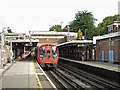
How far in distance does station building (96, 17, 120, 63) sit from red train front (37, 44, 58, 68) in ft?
29.9

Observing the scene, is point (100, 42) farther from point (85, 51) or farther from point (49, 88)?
point (49, 88)

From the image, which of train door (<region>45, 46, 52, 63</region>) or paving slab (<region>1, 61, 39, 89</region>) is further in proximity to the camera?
train door (<region>45, 46, 52, 63</region>)

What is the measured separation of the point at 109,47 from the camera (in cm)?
4759

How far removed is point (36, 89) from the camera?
1524 centimetres

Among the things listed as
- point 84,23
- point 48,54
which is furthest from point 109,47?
point 84,23

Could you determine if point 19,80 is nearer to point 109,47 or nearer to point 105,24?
point 109,47

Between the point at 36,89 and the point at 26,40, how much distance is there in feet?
150

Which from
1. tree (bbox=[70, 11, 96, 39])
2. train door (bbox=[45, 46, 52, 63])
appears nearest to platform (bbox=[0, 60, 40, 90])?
train door (bbox=[45, 46, 52, 63])

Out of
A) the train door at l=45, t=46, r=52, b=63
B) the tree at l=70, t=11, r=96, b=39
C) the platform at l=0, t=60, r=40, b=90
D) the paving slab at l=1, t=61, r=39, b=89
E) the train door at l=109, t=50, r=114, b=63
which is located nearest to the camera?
the platform at l=0, t=60, r=40, b=90

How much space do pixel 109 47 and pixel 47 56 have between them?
13.5 meters

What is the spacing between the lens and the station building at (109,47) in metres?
43.0

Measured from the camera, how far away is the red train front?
122ft

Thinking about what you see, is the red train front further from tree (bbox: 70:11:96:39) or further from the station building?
tree (bbox: 70:11:96:39)

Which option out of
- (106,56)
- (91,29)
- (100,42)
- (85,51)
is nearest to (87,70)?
(106,56)
